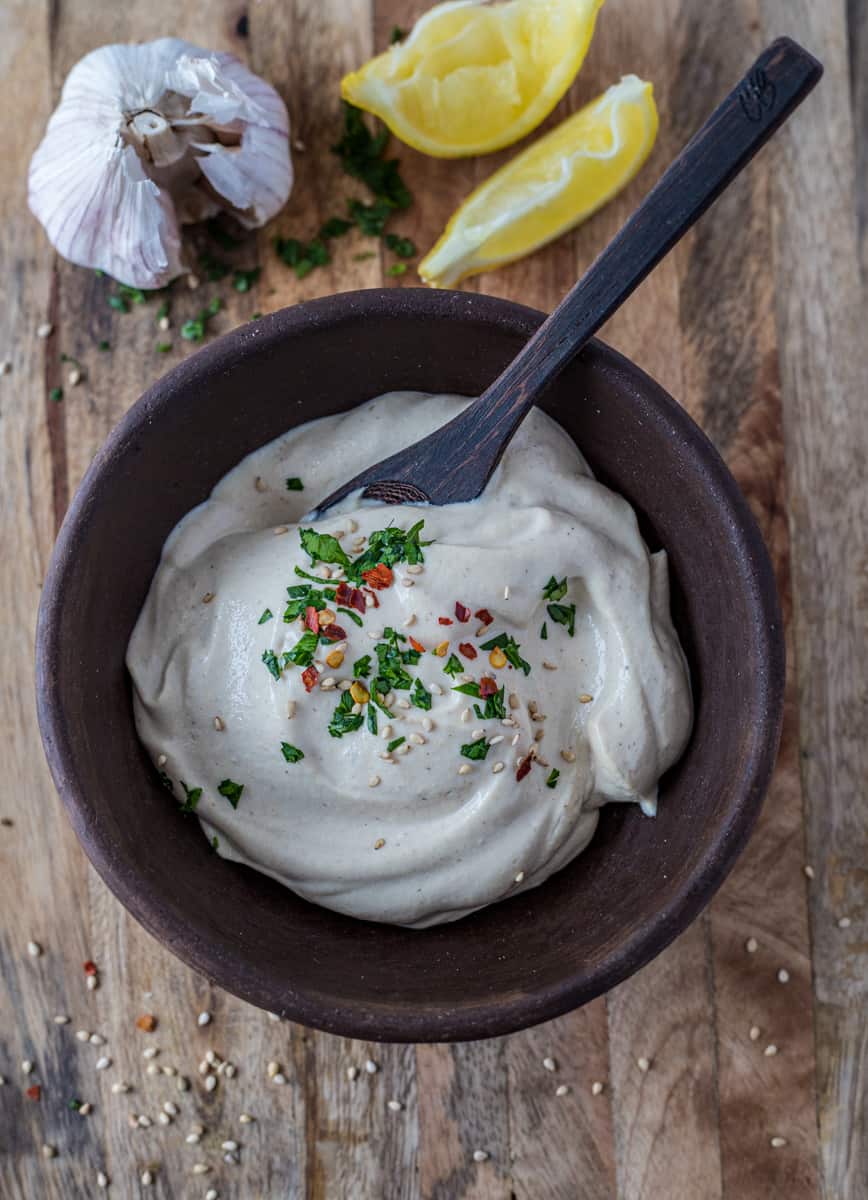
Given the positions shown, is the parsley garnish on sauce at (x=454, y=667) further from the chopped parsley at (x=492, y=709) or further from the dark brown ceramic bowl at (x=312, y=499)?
the dark brown ceramic bowl at (x=312, y=499)

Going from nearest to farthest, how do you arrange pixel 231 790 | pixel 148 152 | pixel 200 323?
1. pixel 231 790
2. pixel 148 152
3. pixel 200 323

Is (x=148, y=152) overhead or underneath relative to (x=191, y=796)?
overhead

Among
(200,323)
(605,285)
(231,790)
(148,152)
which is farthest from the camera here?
(200,323)

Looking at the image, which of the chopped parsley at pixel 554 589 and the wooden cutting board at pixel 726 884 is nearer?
the chopped parsley at pixel 554 589

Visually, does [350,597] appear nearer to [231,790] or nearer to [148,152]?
[231,790]

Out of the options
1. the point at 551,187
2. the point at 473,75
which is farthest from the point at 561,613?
the point at 473,75

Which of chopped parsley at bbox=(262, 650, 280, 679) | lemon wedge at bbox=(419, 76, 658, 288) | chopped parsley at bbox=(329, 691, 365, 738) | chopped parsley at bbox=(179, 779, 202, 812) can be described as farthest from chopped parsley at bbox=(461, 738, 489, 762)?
lemon wedge at bbox=(419, 76, 658, 288)

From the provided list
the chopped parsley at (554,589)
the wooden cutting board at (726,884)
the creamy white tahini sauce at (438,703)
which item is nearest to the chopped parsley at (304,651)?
the creamy white tahini sauce at (438,703)
